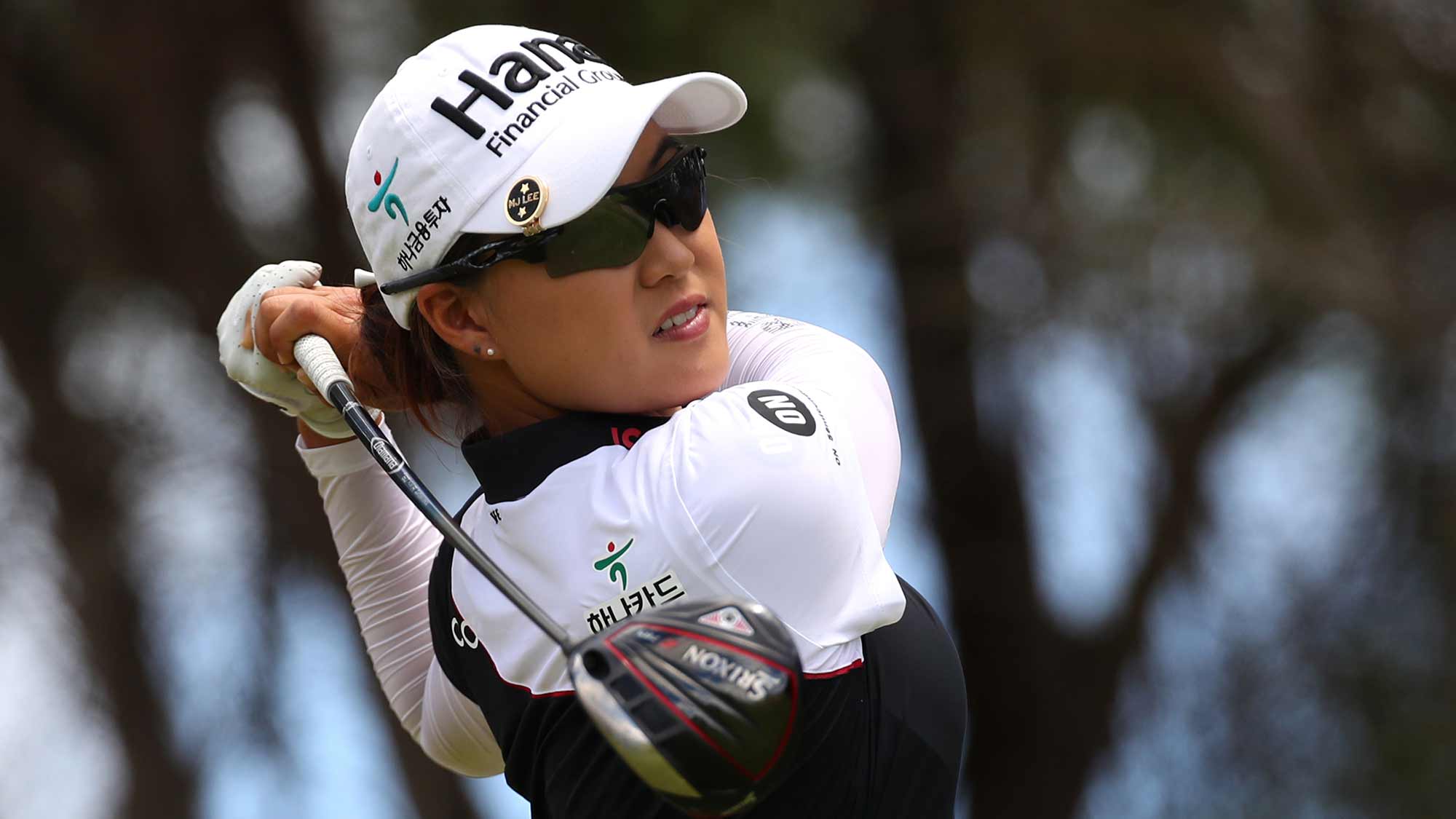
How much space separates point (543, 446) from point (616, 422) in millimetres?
89

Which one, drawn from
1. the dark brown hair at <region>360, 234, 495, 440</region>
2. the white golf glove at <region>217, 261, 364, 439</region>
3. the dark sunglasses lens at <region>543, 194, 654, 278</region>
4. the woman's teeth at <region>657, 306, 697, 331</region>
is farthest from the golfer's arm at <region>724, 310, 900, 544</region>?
the white golf glove at <region>217, 261, 364, 439</region>

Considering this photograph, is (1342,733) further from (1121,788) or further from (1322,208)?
(1322,208)

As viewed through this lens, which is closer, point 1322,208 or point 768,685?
point 768,685

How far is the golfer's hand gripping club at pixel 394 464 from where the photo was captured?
1636mm

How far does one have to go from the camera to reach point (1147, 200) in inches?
230

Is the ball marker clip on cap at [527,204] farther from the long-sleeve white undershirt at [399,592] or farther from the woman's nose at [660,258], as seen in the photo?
the long-sleeve white undershirt at [399,592]

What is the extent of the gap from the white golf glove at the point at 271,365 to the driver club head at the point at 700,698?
857 mm

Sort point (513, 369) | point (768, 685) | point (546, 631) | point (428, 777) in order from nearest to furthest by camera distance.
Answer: point (768, 685) → point (546, 631) → point (513, 369) → point (428, 777)

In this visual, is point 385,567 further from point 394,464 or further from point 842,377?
point 842,377

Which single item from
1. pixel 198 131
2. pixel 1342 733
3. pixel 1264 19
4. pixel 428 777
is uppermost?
pixel 198 131

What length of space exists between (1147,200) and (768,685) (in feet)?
15.4

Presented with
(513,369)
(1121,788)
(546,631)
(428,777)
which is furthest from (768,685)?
(1121,788)

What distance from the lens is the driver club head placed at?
1.46 metres

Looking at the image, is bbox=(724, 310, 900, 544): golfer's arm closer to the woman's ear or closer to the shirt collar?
the shirt collar
